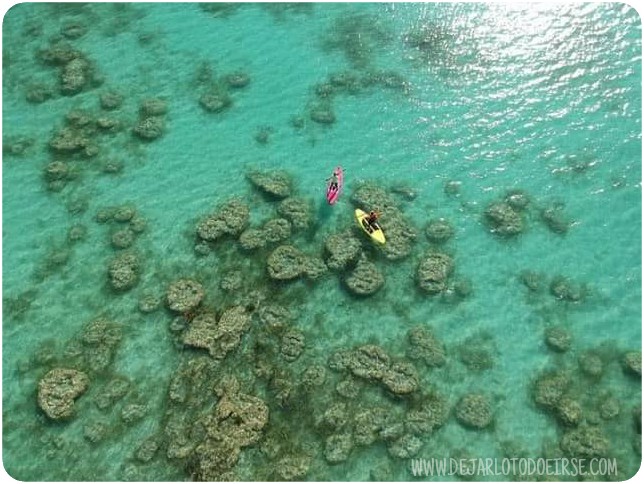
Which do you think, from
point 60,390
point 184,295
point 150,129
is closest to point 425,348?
point 184,295

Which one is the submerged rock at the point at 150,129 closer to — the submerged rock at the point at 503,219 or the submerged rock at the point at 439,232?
the submerged rock at the point at 439,232

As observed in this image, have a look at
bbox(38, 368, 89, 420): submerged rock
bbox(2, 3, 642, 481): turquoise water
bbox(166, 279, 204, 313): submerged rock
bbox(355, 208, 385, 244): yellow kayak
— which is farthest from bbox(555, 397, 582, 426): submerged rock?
bbox(38, 368, 89, 420): submerged rock

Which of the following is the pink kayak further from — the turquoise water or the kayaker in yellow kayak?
the kayaker in yellow kayak

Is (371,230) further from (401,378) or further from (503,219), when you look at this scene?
(401,378)

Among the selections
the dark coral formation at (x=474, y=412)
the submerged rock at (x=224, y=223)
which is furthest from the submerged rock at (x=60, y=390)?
the dark coral formation at (x=474, y=412)

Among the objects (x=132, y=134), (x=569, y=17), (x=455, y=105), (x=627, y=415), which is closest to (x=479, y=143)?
(x=455, y=105)

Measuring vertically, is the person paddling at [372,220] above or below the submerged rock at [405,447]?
above
